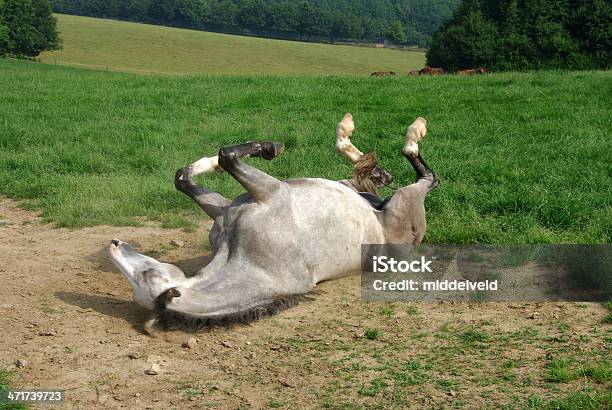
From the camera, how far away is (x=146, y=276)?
4.72 meters

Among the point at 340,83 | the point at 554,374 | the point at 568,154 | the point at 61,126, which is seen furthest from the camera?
the point at 340,83

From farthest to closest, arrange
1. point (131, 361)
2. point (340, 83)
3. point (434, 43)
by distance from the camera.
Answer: point (434, 43) < point (340, 83) < point (131, 361)

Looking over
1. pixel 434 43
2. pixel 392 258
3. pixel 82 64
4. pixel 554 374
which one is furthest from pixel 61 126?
pixel 82 64

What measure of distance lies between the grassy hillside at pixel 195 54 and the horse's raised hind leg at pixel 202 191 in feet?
179

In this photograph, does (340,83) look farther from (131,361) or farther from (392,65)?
(392,65)

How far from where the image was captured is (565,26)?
39000 millimetres

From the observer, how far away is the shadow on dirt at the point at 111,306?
17.4 feet

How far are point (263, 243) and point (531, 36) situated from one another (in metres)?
37.3

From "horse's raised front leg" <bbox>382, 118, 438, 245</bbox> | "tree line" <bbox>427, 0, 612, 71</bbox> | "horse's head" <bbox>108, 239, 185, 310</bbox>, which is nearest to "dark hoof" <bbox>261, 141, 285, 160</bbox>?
"horse's raised front leg" <bbox>382, 118, 438, 245</bbox>

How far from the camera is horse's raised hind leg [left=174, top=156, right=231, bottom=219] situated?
5.73 metres

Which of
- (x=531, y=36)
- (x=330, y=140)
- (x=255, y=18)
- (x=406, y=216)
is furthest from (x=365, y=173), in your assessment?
(x=255, y=18)

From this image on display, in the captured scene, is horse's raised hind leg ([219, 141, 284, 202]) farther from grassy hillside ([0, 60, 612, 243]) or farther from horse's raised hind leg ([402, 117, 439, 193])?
grassy hillside ([0, 60, 612, 243])

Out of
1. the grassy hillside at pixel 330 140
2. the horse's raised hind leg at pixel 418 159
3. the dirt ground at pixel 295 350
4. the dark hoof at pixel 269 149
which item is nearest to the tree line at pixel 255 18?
the grassy hillside at pixel 330 140

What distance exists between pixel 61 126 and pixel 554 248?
9311 millimetres
